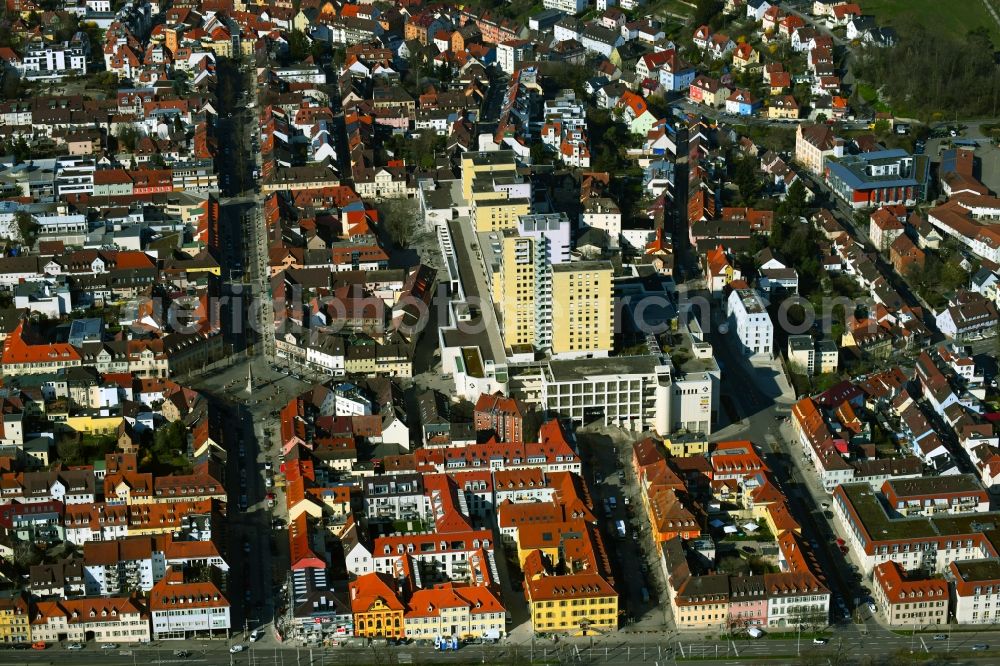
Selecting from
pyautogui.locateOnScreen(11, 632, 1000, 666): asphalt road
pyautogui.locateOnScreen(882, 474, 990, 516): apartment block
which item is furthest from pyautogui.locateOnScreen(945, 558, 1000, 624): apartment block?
pyautogui.locateOnScreen(882, 474, 990, 516): apartment block

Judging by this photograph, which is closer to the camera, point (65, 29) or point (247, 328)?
point (247, 328)

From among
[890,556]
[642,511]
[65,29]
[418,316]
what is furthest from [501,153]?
[65,29]

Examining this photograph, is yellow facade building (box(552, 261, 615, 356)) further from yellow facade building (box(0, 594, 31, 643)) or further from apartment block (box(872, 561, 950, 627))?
yellow facade building (box(0, 594, 31, 643))

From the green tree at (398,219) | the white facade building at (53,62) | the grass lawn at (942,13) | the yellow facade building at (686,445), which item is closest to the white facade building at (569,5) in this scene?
the grass lawn at (942,13)

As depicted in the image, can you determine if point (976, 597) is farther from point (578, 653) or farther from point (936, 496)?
point (578, 653)

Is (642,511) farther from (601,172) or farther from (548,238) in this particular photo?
(601,172)

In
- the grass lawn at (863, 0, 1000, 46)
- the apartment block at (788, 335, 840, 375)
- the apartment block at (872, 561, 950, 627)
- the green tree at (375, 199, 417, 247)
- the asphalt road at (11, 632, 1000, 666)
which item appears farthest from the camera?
the grass lawn at (863, 0, 1000, 46)

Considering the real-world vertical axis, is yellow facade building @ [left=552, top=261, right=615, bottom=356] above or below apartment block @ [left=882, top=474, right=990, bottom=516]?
above
